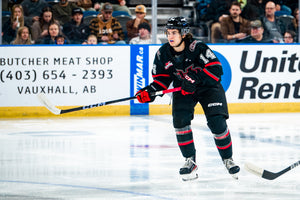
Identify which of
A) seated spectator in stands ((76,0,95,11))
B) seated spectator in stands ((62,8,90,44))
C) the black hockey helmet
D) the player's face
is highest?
the black hockey helmet

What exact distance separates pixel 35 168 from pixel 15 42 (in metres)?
4.02

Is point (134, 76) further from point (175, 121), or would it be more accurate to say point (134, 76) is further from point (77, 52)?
point (175, 121)

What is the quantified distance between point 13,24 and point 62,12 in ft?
2.15

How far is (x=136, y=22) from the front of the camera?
894cm

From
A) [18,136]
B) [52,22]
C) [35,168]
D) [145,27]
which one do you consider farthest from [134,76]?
[35,168]

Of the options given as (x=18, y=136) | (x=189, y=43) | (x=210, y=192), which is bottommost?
(x=18, y=136)

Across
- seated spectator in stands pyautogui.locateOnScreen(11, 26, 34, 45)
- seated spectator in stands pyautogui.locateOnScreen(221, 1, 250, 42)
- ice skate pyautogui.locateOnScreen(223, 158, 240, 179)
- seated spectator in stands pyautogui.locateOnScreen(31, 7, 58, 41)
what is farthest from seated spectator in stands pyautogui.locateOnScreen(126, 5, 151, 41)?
ice skate pyautogui.locateOnScreen(223, 158, 240, 179)

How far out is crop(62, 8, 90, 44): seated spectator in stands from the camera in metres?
8.80

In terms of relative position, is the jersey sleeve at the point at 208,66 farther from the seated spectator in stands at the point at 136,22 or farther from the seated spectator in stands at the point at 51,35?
the seated spectator in stands at the point at 51,35

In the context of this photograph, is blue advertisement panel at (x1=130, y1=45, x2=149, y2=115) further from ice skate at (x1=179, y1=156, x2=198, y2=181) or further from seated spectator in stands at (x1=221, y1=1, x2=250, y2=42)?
ice skate at (x1=179, y1=156, x2=198, y2=181)

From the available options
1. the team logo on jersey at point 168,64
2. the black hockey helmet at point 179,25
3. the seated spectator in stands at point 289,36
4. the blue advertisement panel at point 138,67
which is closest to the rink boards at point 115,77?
the blue advertisement panel at point 138,67

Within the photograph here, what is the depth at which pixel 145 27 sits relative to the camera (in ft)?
Answer: 29.4

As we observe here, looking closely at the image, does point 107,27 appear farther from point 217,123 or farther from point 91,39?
point 217,123

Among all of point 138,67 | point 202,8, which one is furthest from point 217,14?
point 138,67
